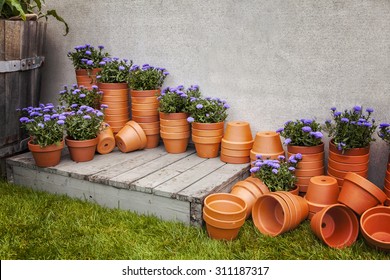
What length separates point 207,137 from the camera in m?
3.70

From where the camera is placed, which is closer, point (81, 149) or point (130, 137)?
point (81, 149)

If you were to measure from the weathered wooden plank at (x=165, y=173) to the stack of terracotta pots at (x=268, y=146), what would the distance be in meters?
→ 0.52

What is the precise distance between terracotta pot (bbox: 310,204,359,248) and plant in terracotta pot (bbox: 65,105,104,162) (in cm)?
186

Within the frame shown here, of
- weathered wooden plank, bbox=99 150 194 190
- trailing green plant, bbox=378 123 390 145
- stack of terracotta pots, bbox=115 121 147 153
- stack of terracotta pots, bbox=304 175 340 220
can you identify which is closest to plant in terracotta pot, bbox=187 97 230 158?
weathered wooden plank, bbox=99 150 194 190

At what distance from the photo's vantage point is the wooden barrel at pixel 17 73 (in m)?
3.61

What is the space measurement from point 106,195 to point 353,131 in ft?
6.02

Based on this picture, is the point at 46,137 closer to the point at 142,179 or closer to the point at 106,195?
the point at 106,195

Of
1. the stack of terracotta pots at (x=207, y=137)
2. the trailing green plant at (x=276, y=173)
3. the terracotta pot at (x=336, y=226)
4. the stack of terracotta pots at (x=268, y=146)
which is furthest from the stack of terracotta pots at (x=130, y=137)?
the terracotta pot at (x=336, y=226)

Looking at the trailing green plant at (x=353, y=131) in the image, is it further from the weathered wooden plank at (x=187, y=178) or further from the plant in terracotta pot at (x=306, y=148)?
the weathered wooden plank at (x=187, y=178)

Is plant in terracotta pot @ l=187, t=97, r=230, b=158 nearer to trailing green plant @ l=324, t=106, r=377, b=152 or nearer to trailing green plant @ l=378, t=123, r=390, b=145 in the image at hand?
trailing green plant @ l=324, t=106, r=377, b=152

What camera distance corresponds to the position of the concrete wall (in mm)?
3266

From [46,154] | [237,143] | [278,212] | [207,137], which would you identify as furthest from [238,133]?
[46,154]
